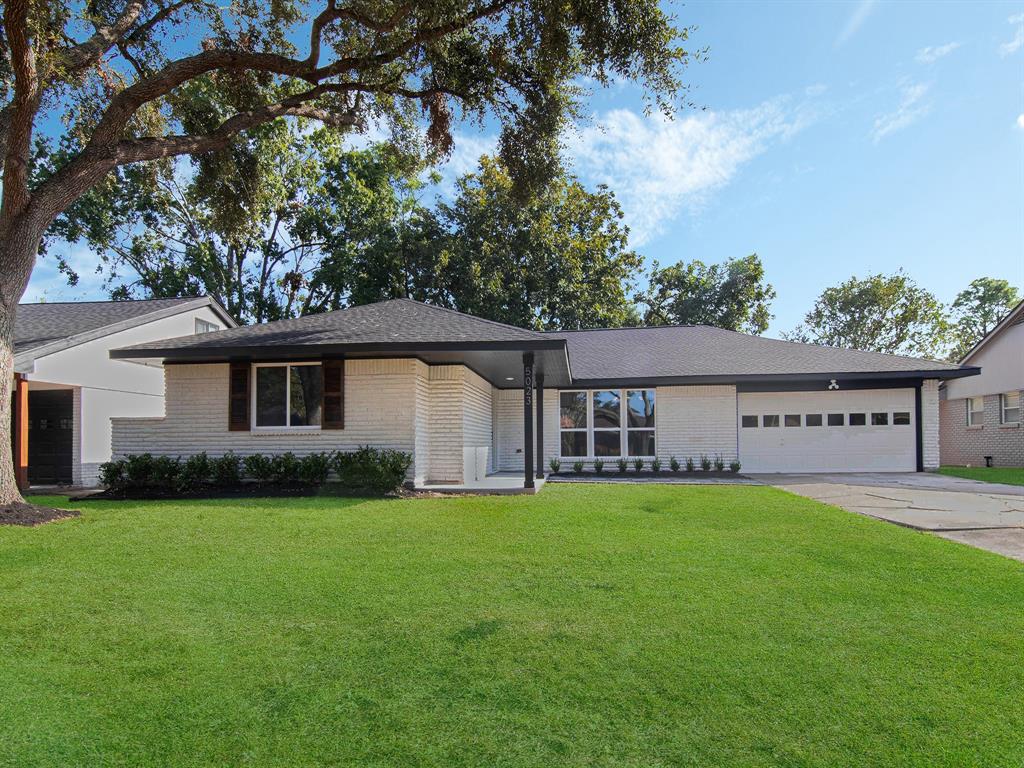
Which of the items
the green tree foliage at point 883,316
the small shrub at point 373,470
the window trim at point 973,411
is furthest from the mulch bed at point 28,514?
the green tree foliage at point 883,316

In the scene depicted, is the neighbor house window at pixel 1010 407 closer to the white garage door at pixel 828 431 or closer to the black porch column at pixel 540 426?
the white garage door at pixel 828 431

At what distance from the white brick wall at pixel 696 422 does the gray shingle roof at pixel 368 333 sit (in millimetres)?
5955

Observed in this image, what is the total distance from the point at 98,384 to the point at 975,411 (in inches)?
1094

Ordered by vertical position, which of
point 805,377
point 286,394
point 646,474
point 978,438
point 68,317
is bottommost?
point 646,474

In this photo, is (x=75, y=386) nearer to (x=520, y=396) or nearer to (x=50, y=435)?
(x=50, y=435)

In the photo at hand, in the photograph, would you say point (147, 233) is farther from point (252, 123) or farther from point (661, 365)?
point (661, 365)

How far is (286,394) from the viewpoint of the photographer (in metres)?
11.9

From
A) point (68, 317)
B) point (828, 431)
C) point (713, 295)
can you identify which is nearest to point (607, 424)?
point (828, 431)

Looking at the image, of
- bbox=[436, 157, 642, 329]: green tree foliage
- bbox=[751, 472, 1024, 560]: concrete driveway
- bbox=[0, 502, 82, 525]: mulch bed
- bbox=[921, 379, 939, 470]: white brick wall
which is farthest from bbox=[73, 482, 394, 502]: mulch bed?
bbox=[436, 157, 642, 329]: green tree foliage

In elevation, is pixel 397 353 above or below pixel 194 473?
above

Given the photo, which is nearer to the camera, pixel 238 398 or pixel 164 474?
pixel 164 474

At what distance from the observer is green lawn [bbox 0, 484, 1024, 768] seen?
2.64 metres

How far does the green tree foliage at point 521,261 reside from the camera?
2495 cm

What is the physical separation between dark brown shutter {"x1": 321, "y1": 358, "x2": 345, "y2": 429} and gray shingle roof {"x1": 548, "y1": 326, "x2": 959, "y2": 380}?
22.0 ft
